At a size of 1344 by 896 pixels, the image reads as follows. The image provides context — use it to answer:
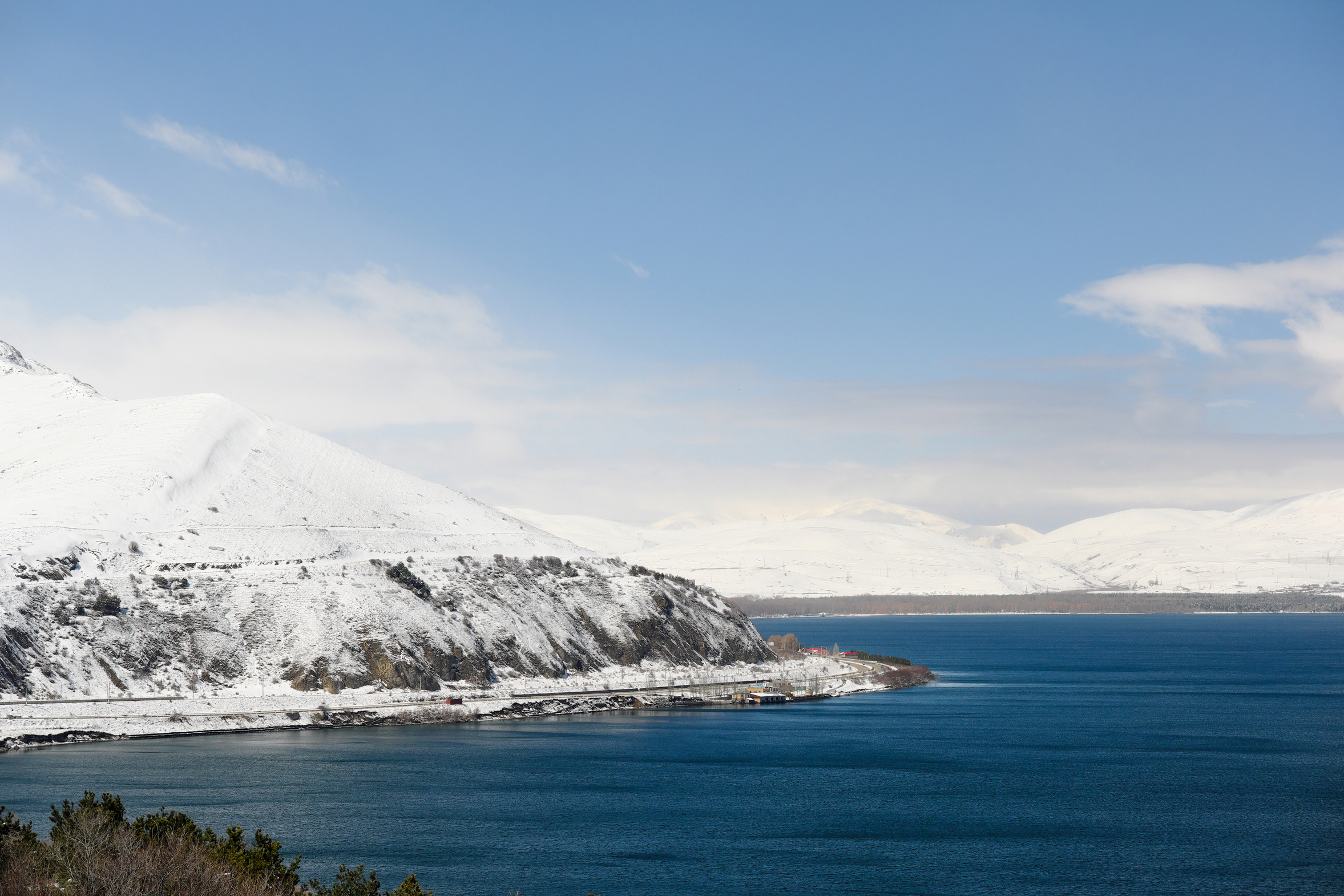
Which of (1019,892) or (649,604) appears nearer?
(1019,892)

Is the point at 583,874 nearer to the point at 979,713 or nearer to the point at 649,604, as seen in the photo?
the point at 979,713

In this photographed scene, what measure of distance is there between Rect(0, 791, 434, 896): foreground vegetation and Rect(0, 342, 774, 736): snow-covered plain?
242ft

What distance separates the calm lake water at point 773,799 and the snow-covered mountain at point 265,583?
70.5 feet

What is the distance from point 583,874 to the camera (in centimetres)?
5900

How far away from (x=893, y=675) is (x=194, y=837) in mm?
138237

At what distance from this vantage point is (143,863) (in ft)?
136

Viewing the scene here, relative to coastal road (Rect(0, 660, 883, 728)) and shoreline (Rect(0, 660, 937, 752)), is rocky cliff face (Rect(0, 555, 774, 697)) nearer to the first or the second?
coastal road (Rect(0, 660, 883, 728))

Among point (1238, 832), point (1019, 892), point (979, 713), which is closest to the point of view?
point (1019, 892)

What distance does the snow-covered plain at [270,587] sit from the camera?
125m

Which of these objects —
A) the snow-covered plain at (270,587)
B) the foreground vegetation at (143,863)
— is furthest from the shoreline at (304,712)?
the foreground vegetation at (143,863)

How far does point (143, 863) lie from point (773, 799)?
4792 cm

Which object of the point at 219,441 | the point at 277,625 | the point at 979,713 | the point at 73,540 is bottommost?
the point at 979,713

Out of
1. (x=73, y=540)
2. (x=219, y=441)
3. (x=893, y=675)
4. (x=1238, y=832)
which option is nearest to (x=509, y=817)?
(x=1238, y=832)

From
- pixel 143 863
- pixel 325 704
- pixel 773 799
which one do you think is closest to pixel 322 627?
pixel 325 704
